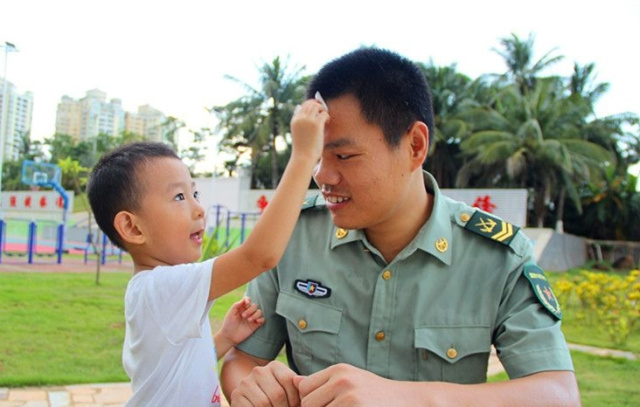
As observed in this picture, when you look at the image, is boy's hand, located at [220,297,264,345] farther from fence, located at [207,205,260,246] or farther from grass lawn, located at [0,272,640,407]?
fence, located at [207,205,260,246]

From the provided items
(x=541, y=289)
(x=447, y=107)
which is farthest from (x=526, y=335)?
(x=447, y=107)

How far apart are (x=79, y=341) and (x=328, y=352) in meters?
3.98

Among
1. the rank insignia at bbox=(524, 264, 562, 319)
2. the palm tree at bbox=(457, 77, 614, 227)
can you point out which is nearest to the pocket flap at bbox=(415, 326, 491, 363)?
the rank insignia at bbox=(524, 264, 562, 319)

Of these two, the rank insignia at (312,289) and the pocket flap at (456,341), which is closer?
the pocket flap at (456,341)

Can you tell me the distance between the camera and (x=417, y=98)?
1611 mm

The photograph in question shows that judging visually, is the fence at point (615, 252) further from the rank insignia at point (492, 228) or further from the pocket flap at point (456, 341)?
the pocket flap at point (456, 341)

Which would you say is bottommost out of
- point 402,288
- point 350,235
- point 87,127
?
point 402,288

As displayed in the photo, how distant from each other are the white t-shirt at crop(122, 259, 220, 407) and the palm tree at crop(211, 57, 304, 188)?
2662cm

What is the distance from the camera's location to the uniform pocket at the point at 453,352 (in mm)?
1456

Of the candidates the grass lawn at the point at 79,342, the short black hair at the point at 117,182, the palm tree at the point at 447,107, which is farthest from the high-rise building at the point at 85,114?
the short black hair at the point at 117,182

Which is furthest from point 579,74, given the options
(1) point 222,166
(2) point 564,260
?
(1) point 222,166

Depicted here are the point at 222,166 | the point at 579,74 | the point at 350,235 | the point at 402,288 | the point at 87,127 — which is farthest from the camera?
the point at 87,127

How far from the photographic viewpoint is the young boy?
1.31m

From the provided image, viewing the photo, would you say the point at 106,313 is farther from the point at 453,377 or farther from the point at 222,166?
the point at 222,166
